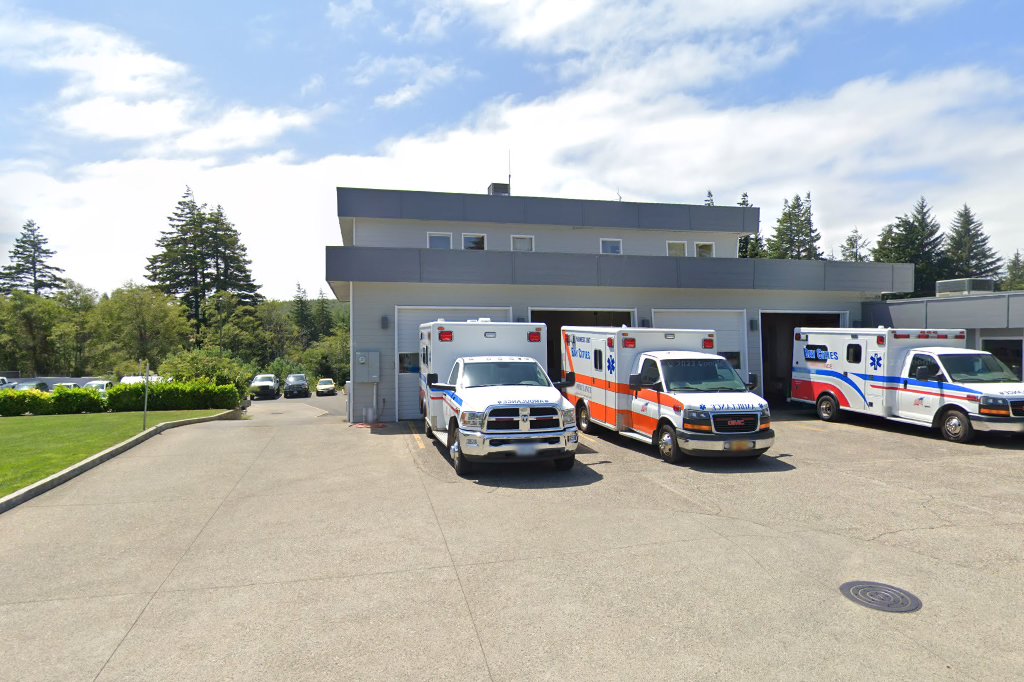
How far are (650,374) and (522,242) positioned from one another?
415 inches

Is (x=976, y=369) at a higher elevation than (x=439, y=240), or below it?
below

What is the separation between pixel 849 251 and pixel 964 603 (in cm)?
9491

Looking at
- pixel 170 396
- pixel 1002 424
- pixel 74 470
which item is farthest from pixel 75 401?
pixel 1002 424

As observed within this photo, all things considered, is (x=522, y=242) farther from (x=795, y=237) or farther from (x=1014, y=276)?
A: (x=1014, y=276)

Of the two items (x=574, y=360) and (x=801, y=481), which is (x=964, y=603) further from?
(x=574, y=360)

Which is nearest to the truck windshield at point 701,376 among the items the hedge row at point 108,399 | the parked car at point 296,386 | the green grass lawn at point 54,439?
the green grass lawn at point 54,439

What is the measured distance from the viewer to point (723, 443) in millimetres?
10891

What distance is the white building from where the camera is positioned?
59.1 feet

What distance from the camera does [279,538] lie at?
7207 mm

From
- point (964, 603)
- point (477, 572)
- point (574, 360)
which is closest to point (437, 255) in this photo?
point (574, 360)

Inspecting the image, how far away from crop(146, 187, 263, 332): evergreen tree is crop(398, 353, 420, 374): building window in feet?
196

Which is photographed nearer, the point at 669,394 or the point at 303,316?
the point at 669,394

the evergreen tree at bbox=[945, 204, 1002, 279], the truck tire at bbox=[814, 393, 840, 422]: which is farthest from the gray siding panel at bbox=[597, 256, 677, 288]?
the evergreen tree at bbox=[945, 204, 1002, 279]

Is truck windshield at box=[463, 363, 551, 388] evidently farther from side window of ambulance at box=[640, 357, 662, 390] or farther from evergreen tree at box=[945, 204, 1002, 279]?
evergreen tree at box=[945, 204, 1002, 279]
